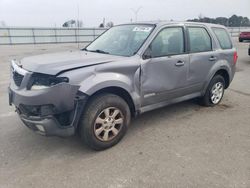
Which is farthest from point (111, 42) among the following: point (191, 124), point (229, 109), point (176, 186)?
point (229, 109)

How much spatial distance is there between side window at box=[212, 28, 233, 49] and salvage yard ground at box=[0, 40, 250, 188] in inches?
63.2

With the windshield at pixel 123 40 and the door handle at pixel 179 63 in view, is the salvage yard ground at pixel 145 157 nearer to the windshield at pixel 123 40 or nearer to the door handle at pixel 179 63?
the door handle at pixel 179 63

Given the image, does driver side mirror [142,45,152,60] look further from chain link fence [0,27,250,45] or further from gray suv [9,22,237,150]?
chain link fence [0,27,250,45]

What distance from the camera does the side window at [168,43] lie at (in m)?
3.69

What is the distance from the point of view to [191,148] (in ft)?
10.9

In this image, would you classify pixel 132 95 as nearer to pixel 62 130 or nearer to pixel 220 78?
pixel 62 130

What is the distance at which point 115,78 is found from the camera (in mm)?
3166

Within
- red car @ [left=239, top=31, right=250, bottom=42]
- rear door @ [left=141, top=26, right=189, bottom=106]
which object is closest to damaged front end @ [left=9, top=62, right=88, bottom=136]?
rear door @ [left=141, top=26, right=189, bottom=106]

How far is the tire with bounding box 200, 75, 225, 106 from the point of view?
4.90 m

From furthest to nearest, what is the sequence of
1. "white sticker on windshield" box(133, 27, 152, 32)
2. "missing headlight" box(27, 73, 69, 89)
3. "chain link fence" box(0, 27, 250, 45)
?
"chain link fence" box(0, 27, 250, 45) < "white sticker on windshield" box(133, 27, 152, 32) < "missing headlight" box(27, 73, 69, 89)

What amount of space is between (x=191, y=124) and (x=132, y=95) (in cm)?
140

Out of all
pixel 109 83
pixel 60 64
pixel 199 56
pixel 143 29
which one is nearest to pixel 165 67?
pixel 143 29

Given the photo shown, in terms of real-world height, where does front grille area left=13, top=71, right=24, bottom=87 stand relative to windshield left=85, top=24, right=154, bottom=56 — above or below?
below

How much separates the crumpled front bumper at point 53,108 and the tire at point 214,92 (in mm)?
3009
